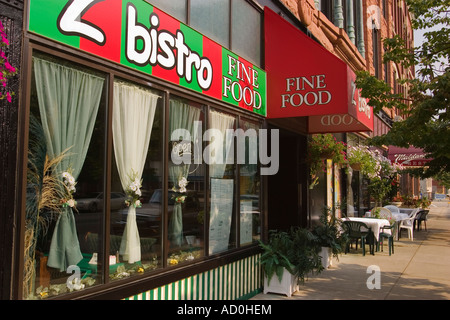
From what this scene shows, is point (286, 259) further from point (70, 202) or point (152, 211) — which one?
point (70, 202)

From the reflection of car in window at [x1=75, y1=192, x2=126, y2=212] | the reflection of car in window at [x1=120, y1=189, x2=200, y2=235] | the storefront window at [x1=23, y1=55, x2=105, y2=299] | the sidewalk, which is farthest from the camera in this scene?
the sidewalk

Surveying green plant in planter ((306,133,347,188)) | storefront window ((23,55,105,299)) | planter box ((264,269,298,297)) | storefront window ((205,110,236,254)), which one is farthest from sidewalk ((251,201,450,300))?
storefront window ((23,55,105,299))

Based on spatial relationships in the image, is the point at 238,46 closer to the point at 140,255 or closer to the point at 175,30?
the point at 175,30

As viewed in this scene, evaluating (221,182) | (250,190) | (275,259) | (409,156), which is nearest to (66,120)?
(221,182)

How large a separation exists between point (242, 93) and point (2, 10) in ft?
12.7

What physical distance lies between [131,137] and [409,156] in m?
18.8

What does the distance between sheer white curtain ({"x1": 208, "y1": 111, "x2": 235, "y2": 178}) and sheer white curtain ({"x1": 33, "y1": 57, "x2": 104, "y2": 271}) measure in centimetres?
212

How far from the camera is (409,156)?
19953mm

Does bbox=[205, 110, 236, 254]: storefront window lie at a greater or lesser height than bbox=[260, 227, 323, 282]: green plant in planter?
greater

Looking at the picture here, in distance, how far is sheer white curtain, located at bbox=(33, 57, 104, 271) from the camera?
11.2 ft

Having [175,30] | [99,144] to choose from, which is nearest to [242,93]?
[175,30]

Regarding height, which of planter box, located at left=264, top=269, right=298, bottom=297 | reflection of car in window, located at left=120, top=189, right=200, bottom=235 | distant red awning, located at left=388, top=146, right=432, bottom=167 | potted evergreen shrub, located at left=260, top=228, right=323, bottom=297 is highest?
distant red awning, located at left=388, top=146, right=432, bottom=167

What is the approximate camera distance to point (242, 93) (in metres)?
6.28

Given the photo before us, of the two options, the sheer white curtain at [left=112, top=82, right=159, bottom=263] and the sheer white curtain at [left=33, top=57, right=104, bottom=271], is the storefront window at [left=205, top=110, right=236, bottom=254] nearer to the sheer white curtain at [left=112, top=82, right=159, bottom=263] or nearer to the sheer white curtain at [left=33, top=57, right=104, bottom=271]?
the sheer white curtain at [left=112, top=82, right=159, bottom=263]
